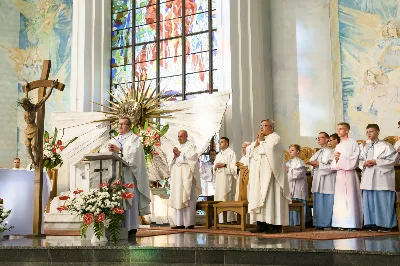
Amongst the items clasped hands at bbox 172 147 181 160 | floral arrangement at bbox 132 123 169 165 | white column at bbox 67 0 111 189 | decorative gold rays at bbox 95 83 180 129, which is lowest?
clasped hands at bbox 172 147 181 160

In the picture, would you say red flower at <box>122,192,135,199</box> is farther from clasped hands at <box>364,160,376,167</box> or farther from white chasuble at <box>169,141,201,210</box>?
clasped hands at <box>364,160,376,167</box>

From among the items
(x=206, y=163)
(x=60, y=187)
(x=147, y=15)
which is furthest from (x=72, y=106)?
(x=206, y=163)

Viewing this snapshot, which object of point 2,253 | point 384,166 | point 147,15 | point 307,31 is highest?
point 147,15

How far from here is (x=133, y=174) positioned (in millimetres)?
7984

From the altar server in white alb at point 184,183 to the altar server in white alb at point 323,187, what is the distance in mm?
2130

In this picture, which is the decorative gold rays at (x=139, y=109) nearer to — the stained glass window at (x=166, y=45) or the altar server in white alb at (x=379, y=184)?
the stained glass window at (x=166, y=45)

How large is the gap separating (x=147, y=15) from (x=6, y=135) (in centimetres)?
508

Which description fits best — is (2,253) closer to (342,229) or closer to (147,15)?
(342,229)

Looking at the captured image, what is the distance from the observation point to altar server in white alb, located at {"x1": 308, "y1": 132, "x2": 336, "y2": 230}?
32.8ft

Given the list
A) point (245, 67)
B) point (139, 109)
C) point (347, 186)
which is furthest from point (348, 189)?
point (139, 109)

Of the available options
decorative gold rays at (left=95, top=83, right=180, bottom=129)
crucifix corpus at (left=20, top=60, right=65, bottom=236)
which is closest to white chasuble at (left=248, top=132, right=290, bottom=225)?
crucifix corpus at (left=20, top=60, right=65, bottom=236)

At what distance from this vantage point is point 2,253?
6809 mm

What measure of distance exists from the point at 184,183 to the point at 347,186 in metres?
2.86

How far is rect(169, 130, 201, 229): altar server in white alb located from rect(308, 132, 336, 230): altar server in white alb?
2.13 meters
